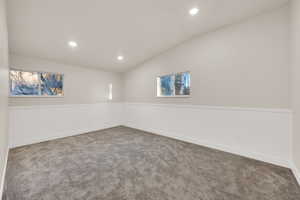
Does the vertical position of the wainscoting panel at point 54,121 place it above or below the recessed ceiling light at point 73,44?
below

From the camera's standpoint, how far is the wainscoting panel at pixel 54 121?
3215 mm

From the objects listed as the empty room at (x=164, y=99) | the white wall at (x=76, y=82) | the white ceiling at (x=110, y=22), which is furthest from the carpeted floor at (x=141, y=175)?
the white ceiling at (x=110, y=22)

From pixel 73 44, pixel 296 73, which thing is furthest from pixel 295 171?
pixel 73 44

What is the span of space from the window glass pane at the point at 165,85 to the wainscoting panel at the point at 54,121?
2222 millimetres

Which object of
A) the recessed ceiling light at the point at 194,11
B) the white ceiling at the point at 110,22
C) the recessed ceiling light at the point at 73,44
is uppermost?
the recessed ceiling light at the point at 194,11

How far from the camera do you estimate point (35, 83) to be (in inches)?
142

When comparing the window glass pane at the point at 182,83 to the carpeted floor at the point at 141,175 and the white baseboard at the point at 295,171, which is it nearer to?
the carpeted floor at the point at 141,175

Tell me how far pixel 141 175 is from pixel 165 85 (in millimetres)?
2807

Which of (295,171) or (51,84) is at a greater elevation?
(51,84)

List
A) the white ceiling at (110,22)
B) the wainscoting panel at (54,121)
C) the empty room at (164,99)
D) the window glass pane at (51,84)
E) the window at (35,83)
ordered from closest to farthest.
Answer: the empty room at (164,99) → the white ceiling at (110,22) → the wainscoting panel at (54,121) → the window at (35,83) → the window glass pane at (51,84)

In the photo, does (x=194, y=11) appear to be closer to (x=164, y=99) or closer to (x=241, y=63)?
(x=241, y=63)

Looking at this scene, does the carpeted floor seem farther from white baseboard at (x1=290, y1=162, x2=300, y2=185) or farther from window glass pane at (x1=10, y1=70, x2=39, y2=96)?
window glass pane at (x1=10, y1=70, x2=39, y2=96)

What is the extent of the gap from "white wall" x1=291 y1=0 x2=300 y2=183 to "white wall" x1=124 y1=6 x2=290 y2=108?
0.21 metres

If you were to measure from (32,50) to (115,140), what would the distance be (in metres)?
3.10
